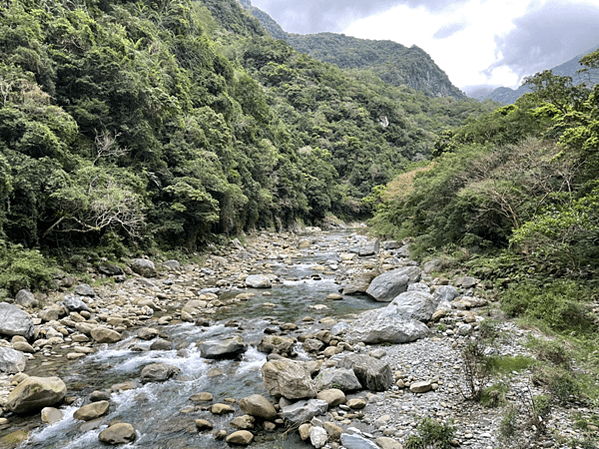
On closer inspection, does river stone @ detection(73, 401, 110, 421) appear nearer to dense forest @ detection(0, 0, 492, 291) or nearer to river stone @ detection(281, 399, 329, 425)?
river stone @ detection(281, 399, 329, 425)

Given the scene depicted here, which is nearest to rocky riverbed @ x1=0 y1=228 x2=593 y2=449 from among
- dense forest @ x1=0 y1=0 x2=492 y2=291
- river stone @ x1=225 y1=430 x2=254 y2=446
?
river stone @ x1=225 y1=430 x2=254 y2=446

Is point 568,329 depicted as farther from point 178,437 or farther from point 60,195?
point 60,195

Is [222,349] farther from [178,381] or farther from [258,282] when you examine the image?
[258,282]

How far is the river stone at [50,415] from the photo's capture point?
5.83 meters

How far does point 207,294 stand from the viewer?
1469 centimetres

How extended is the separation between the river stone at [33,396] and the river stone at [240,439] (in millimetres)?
3439

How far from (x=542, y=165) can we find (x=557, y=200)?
60.9 inches

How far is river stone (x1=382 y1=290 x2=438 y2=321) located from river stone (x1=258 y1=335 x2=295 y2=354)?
298 centimetres

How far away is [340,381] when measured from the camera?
6.58 meters

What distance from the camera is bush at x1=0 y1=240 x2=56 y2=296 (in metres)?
9.97

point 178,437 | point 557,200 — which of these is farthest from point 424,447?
point 557,200

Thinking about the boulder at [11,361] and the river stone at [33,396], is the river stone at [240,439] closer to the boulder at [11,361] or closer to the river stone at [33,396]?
the river stone at [33,396]

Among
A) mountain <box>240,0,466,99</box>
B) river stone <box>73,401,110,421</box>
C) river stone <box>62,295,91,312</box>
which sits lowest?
river stone <box>73,401,110,421</box>

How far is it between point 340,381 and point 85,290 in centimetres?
1003
